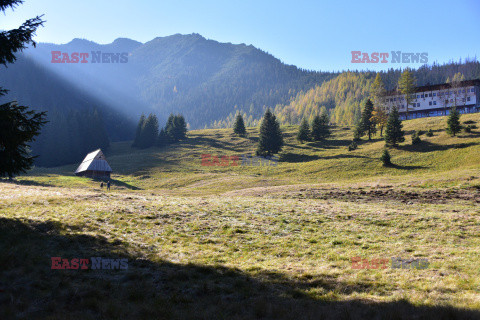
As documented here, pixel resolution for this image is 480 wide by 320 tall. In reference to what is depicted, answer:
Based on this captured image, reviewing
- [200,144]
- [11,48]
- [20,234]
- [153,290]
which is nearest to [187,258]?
[153,290]

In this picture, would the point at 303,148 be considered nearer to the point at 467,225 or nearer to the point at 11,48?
the point at 467,225

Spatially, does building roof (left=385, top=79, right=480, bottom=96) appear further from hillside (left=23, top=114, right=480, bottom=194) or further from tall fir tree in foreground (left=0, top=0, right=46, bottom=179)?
tall fir tree in foreground (left=0, top=0, right=46, bottom=179)

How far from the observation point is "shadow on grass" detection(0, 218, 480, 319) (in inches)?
256

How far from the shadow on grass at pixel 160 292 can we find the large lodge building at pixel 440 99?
117630 mm

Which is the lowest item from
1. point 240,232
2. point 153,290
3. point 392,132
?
point 240,232

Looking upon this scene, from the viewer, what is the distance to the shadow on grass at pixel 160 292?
21.3ft

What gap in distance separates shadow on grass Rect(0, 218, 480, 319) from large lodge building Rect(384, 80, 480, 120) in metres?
118

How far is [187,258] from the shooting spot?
11297 millimetres

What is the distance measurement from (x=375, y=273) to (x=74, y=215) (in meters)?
16.8

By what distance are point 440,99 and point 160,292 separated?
5619 inches

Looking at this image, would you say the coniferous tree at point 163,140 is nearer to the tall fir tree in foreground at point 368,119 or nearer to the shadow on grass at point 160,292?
the tall fir tree in foreground at point 368,119

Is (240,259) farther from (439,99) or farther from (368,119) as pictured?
(439,99)


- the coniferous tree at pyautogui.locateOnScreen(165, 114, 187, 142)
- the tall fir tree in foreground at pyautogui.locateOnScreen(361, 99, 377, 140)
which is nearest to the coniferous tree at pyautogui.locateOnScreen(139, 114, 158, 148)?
the coniferous tree at pyautogui.locateOnScreen(165, 114, 187, 142)

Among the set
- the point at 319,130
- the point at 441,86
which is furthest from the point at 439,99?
the point at 319,130
